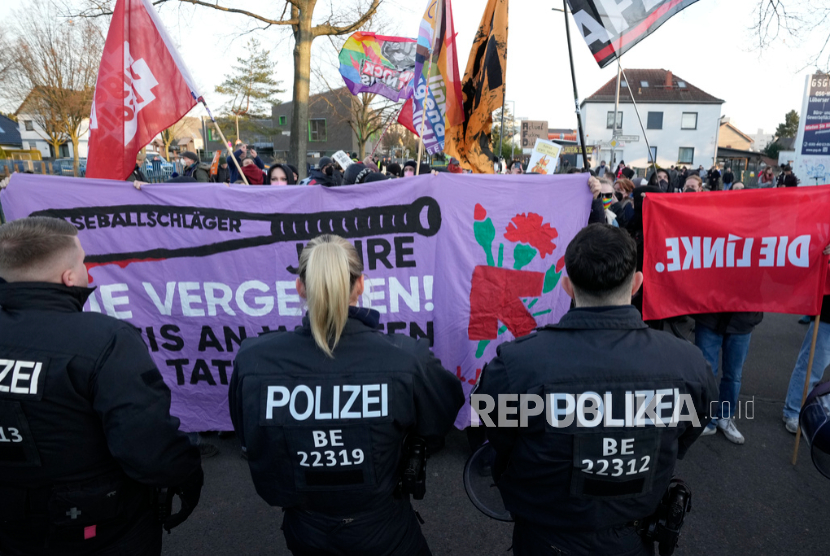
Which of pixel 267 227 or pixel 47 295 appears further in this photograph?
pixel 267 227

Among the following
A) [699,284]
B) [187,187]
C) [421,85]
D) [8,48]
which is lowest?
[699,284]

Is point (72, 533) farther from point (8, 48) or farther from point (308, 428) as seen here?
point (8, 48)

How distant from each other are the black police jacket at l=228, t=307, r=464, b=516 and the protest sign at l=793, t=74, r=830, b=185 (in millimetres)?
17510

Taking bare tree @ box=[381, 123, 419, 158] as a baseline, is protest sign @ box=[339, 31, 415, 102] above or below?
below

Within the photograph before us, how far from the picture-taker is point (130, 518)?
1.89 metres

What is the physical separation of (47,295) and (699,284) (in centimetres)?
397

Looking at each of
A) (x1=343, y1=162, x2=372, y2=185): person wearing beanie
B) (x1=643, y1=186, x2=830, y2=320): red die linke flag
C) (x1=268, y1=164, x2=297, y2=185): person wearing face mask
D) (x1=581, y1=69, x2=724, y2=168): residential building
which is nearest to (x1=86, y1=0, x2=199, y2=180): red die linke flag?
(x1=268, y1=164, x2=297, y2=185): person wearing face mask

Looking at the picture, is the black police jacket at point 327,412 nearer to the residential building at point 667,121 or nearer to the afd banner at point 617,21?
the afd banner at point 617,21

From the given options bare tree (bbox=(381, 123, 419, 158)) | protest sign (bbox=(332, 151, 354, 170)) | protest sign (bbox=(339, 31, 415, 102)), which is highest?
bare tree (bbox=(381, 123, 419, 158))

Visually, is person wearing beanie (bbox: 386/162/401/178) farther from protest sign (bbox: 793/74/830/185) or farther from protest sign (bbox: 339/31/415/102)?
protest sign (bbox: 793/74/830/185)

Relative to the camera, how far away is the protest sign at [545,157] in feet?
27.4

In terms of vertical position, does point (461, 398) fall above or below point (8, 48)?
below

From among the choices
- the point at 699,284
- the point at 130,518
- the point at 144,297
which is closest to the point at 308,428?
the point at 130,518

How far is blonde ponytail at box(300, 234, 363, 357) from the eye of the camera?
1.65m
